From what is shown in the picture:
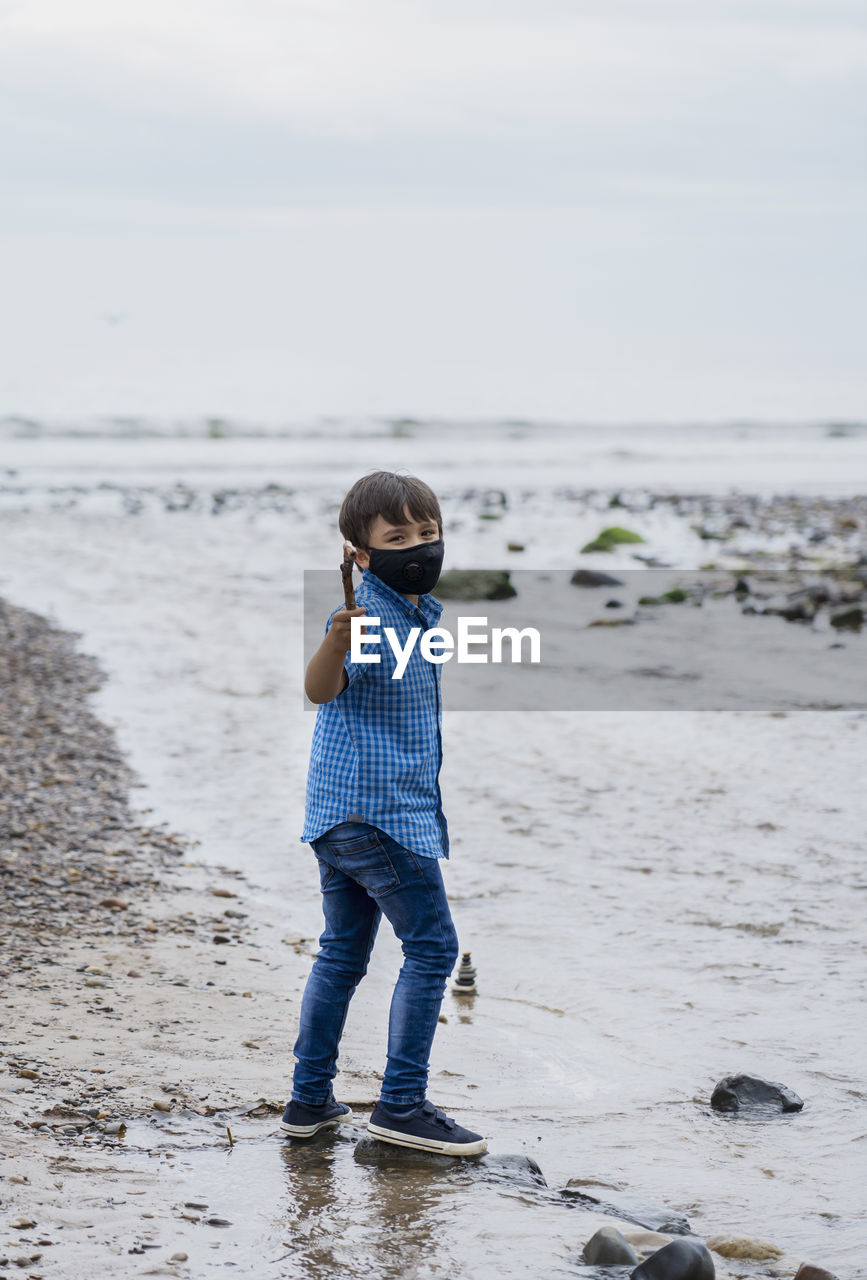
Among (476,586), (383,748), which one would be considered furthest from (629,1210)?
(476,586)

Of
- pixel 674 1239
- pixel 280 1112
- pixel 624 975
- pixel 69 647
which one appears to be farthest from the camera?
pixel 69 647

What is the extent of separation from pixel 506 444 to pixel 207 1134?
52.6m

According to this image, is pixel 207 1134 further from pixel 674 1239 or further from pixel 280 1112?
pixel 674 1239

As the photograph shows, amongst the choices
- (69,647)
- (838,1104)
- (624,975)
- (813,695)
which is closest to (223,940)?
(624,975)

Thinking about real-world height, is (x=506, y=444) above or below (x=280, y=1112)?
above

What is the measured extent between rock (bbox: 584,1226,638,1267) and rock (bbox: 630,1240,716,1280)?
6cm

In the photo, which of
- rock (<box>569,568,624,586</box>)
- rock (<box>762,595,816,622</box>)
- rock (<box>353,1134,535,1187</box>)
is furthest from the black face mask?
rock (<box>569,568,624,586</box>)

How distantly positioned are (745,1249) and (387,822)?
1397 mm

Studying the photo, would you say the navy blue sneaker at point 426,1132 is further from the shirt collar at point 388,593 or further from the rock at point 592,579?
the rock at point 592,579

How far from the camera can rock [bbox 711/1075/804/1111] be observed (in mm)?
4344

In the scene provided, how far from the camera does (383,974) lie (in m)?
5.75

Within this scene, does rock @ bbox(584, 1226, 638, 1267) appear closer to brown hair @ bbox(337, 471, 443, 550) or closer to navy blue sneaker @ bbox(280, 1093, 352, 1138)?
navy blue sneaker @ bbox(280, 1093, 352, 1138)

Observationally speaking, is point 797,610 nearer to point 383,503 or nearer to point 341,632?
point 383,503

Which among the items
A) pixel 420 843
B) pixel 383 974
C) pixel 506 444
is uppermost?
pixel 506 444
